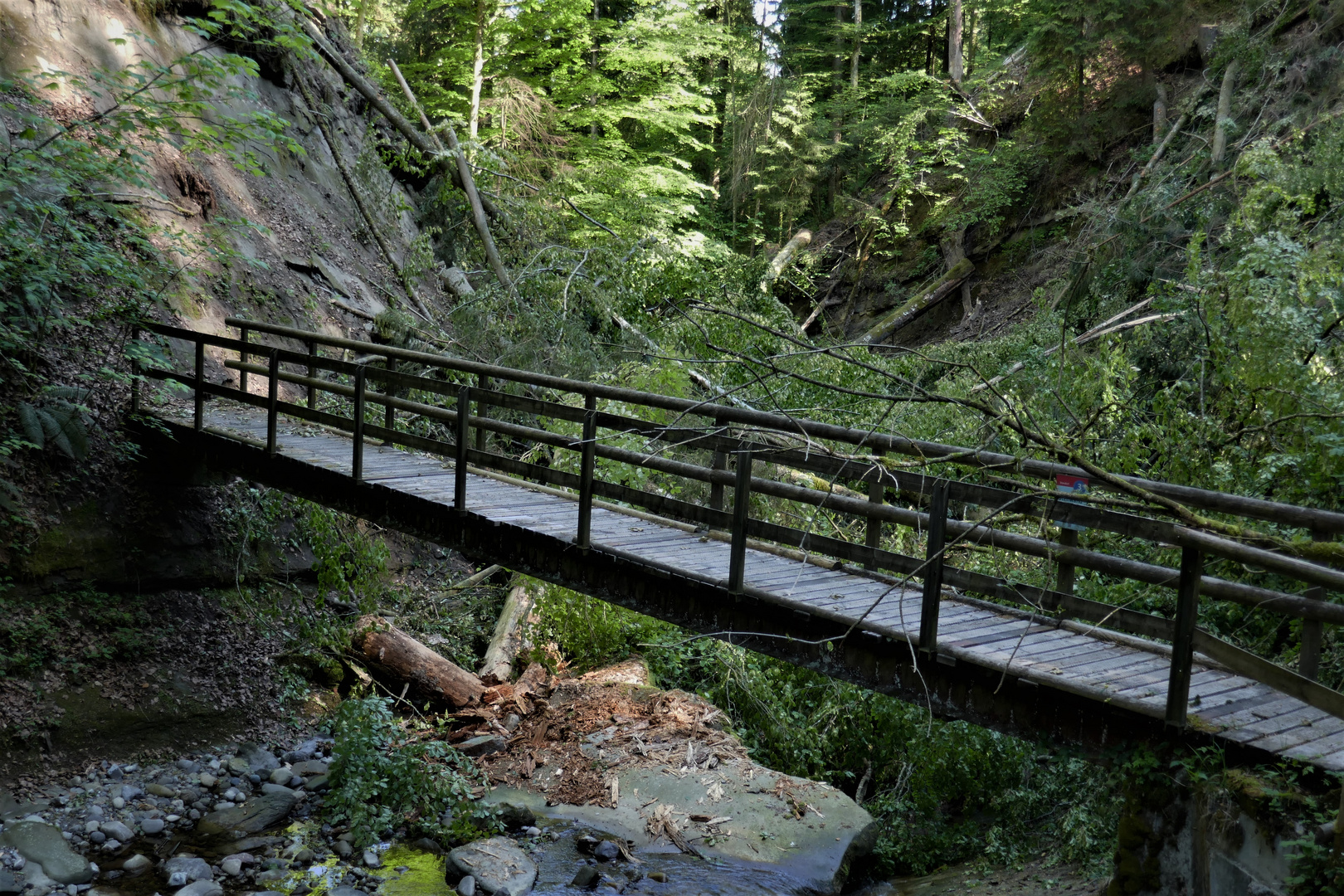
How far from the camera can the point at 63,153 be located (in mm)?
8008

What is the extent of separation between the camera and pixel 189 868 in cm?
649

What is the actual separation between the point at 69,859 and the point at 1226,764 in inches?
273

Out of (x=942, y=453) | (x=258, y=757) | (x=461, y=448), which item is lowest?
(x=258, y=757)

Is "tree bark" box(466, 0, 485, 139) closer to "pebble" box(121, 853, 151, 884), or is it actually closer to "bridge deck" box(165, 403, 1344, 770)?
"bridge deck" box(165, 403, 1344, 770)

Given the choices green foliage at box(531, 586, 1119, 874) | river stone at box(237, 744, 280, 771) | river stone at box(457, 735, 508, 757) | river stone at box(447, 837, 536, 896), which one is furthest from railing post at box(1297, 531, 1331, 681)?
river stone at box(237, 744, 280, 771)

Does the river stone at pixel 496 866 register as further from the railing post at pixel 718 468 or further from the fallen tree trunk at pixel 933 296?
the fallen tree trunk at pixel 933 296

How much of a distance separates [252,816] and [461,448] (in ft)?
11.0

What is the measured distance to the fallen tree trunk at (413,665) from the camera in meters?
9.00

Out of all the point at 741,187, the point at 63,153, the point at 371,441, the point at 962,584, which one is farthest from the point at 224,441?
the point at 741,187

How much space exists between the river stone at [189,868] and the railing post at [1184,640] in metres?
6.04

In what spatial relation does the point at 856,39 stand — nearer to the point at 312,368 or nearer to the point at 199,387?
the point at 312,368

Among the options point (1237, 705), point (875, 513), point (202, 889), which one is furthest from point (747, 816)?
point (1237, 705)

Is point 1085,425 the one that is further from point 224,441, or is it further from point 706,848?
point 224,441

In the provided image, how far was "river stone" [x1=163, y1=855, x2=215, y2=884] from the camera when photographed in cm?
641
